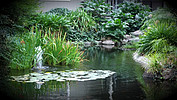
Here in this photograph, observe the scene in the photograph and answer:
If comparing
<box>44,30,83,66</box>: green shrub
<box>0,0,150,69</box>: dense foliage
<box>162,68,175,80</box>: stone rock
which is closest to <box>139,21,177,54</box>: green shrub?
<box>0,0,150,69</box>: dense foliage

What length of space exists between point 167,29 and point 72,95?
4961 mm

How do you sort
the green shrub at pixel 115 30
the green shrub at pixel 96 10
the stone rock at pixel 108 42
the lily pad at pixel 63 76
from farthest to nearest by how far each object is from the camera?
the green shrub at pixel 96 10 → the stone rock at pixel 108 42 → the green shrub at pixel 115 30 → the lily pad at pixel 63 76

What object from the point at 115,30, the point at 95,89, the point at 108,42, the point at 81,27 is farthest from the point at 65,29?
the point at 95,89

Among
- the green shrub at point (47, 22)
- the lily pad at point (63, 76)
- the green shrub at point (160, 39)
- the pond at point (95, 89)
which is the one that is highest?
the green shrub at point (47, 22)

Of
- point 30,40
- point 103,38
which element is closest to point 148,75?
point 30,40

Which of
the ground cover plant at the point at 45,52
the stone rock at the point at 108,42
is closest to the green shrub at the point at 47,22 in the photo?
the stone rock at the point at 108,42

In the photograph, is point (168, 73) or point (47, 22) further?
point (47, 22)

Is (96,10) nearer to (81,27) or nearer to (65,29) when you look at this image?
(81,27)

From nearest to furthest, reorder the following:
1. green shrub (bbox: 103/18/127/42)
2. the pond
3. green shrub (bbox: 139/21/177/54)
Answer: the pond < green shrub (bbox: 139/21/177/54) < green shrub (bbox: 103/18/127/42)

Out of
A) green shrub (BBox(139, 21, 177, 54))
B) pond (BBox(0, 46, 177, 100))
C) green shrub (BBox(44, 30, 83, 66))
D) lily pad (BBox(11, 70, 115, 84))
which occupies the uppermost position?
green shrub (BBox(139, 21, 177, 54))

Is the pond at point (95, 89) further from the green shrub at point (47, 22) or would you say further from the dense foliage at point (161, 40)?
the green shrub at point (47, 22)

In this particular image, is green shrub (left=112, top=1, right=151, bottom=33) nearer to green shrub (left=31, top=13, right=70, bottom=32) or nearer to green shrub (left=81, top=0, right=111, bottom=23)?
green shrub (left=81, top=0, right=111, bottom=23)

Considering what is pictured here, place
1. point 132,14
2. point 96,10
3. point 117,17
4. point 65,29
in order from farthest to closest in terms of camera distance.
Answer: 1. point 132,14
2. point 117,17
3. point 96,10
4. point 65,29

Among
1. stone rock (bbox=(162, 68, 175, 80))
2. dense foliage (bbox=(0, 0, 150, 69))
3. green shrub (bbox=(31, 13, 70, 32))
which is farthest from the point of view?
green shrub (bbox=(31, 13, 70, 32))
